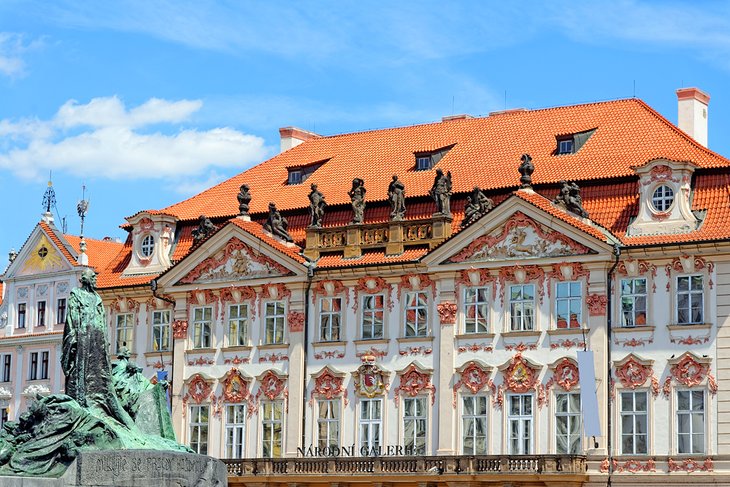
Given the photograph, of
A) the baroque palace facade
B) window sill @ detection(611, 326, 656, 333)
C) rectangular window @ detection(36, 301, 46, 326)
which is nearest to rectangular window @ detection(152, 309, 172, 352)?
the baroque palace facade

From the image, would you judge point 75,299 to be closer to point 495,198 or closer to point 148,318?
point 495,198

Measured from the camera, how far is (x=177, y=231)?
63562 millimetres

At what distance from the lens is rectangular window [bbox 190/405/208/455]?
59.8 meters

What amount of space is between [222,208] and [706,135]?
17495mm

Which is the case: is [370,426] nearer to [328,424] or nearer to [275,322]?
[328,424]

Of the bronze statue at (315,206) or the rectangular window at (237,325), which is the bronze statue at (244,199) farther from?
the rectangular window at (237,325)

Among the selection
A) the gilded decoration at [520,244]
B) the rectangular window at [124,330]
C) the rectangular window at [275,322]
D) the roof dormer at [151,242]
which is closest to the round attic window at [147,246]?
the roof dormer at [151,242]

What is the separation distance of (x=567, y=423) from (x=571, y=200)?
684 cm

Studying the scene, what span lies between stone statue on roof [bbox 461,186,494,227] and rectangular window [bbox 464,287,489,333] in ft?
7.12

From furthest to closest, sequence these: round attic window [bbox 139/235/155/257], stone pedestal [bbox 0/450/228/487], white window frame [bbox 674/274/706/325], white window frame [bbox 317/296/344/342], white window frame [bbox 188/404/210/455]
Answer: round attic window [bbox 139/235/155/257] → white window frame [bbox 188/404/210/455] → white window frame [bbox 317/296/344/342] → white window frame [bbox 674/274/706/325] → stone pedestal [bbox 0/450/228/487]

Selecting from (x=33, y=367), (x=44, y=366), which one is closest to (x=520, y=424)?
(x=44, y=366)

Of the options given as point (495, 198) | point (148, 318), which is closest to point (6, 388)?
point (148, 318)

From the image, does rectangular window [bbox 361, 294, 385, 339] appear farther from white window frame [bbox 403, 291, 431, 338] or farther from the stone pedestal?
the stone pedestal

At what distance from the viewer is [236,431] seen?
2325 inches
